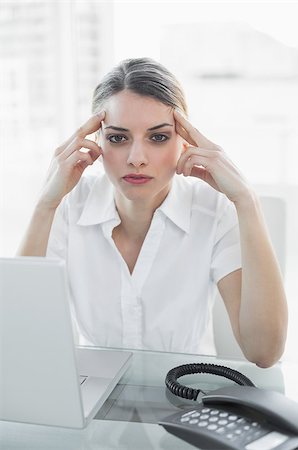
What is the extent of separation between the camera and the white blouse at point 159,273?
1.52 m

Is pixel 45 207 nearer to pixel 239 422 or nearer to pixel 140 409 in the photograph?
pixel 140 409

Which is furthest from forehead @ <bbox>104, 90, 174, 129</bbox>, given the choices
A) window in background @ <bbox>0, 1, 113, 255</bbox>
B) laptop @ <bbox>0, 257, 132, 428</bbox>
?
window in background @ <bbox>0, 1, 113, 255</bbox>

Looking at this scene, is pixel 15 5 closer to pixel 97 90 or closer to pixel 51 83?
pixel 51 83

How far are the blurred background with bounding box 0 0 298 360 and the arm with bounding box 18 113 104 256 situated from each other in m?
2.18

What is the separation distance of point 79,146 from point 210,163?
330mm

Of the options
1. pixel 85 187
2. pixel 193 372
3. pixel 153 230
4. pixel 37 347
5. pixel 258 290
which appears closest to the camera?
pixel 37 347

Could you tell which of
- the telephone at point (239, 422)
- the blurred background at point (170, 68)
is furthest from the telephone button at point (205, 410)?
the blurred background at point (170, 68)

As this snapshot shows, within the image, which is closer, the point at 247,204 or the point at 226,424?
the point at 226,424

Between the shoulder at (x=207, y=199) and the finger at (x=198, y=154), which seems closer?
the finger at (x=198, y=154)

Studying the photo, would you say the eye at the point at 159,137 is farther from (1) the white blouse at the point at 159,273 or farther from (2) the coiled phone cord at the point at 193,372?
(2) the coiled phone cord at the point at 193,372

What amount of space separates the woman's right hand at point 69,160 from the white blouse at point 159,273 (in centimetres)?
12

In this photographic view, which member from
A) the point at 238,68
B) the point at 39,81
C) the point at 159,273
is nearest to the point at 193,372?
the point at 159,273

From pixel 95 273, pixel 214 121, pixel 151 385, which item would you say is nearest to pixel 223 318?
pixel 95 273

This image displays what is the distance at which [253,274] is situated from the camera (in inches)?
51.6
